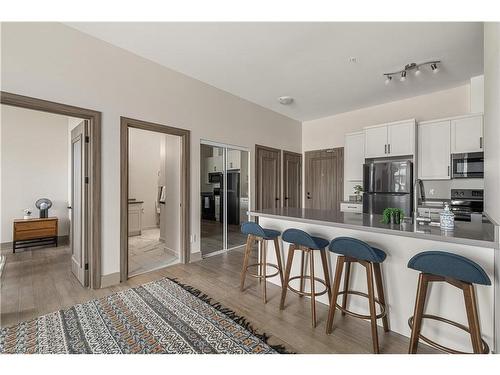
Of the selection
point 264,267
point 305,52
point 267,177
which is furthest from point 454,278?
point 267,177

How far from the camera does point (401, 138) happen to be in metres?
4.01

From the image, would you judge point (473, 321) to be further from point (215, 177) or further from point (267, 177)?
point (267, 177)

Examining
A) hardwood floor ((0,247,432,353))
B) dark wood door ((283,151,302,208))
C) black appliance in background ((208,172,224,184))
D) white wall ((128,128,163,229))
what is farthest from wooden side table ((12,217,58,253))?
dark wood door ((283,151,302,208))

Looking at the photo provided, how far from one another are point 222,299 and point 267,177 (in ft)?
9.93

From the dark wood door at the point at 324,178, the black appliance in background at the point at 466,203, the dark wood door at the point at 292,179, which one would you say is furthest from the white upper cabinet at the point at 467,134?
the dark wood door at the point at 292,179

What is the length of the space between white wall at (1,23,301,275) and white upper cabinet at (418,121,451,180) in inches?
135

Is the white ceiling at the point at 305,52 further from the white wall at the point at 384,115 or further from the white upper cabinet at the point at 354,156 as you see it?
the white upper cabinet at the point at 354,156

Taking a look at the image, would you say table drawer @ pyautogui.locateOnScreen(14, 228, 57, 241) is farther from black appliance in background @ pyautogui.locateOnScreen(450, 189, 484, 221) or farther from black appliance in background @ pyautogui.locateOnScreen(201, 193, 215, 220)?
black appliance in background @ pyautogui.locateOnScreen(450, 189, 484, 221)

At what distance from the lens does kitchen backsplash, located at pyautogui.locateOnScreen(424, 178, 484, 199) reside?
3.66 m

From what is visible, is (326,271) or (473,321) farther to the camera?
(326,271)

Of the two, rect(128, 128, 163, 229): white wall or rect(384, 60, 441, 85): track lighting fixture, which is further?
rect(128, 128, 163, 229): white wall

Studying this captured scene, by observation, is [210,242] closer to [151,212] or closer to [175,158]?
[175,158]

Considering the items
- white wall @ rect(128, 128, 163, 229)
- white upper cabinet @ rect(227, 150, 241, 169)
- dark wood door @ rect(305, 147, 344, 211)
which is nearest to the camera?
white upper cabinet @ rect(227, 150, 241, 169)

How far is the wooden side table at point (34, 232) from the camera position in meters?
3.96
